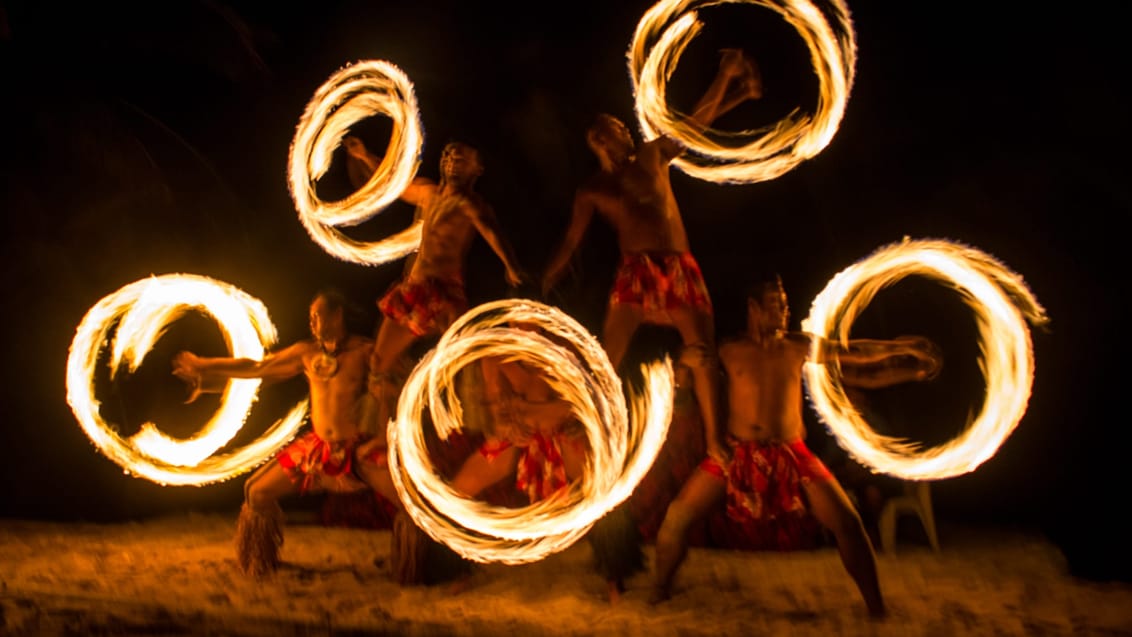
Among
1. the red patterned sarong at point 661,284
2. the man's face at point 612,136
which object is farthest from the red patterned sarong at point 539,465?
the man's face at point 612,136

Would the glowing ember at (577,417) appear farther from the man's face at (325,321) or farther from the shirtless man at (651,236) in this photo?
the man's face at (325,321)

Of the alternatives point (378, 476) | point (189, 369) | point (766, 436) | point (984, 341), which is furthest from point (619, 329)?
point (189, 369)

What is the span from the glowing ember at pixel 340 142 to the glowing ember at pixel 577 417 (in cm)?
119

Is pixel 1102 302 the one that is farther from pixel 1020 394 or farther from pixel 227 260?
pixel 227 260

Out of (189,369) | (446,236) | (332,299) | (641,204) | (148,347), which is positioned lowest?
(189,369)

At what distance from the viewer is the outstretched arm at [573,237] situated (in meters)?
5.46

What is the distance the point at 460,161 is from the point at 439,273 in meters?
0.67

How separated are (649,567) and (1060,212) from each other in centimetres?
315

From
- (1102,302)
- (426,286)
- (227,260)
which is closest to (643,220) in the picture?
(426,286)

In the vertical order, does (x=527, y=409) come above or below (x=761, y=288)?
Result: below

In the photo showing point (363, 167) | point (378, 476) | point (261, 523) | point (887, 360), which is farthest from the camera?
point (363, 167)

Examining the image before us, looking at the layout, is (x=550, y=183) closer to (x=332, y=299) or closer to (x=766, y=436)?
(x=332, y=299)

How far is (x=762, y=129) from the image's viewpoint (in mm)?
5316

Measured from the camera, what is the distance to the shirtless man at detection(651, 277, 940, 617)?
480cm
